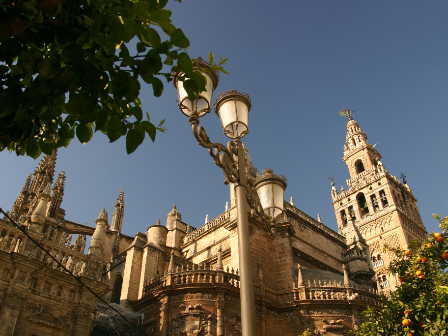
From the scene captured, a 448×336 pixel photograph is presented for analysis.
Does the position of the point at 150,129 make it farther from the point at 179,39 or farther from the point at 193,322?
the point at 193,322

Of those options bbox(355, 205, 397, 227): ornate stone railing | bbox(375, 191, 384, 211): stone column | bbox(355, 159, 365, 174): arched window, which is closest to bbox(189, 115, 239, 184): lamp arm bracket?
bbox(355, 205, 397, 227): ornate stone railing

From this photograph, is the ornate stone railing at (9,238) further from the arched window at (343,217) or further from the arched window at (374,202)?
the arched window at (343,217)

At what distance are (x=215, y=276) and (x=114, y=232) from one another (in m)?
17.7

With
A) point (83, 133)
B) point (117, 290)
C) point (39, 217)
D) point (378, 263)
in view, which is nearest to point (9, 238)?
point (39, 217)

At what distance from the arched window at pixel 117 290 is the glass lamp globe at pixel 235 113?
19030 millimetres

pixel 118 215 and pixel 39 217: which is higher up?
pixel 118 215

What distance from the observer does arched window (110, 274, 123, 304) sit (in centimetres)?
2344

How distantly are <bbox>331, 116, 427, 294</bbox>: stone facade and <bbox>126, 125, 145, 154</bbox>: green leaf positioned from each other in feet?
131

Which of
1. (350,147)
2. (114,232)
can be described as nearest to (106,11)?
(114,232)

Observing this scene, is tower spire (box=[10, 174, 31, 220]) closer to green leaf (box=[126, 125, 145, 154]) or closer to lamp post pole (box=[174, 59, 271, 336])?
lamp post pole (box=[174, 59, 271, 336])

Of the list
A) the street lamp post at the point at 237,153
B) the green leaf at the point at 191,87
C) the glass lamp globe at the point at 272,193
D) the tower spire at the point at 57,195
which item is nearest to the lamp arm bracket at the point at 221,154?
the street lamp post at the point at 237,153

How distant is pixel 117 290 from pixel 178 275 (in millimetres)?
8450

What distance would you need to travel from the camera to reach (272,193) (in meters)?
7.69

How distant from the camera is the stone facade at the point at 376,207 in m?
44.1
